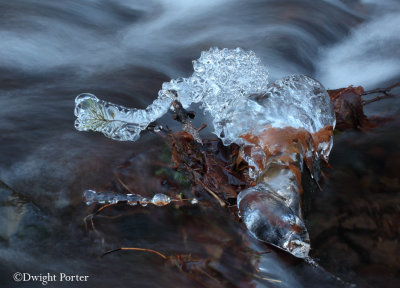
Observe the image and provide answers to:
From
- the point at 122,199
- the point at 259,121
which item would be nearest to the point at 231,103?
the point at 259,121


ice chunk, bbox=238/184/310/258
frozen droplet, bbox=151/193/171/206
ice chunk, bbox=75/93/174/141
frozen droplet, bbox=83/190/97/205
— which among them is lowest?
ice chunk, bbox=238/184/310/258

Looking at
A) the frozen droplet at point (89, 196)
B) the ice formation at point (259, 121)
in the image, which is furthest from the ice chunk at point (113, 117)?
the frozen droplet at point (89, 196)

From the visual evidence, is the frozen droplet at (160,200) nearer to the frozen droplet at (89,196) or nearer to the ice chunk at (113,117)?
the frozen droplet at (89,196)

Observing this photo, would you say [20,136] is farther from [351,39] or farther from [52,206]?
[351,39]

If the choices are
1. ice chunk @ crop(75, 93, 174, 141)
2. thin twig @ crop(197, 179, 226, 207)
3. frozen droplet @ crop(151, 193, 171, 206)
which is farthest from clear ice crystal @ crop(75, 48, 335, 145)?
frozen droplet @ crop(151, 193, 171, 206)

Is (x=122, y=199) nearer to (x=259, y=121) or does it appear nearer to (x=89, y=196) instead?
(x=89, y=196)

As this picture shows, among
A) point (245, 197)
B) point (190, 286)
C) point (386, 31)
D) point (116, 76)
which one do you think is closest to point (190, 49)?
point (116, 76)

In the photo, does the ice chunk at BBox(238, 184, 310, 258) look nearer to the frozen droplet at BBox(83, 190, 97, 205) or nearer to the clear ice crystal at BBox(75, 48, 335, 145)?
the clear ice crystal at BBox(75, 48, 335, 145)
